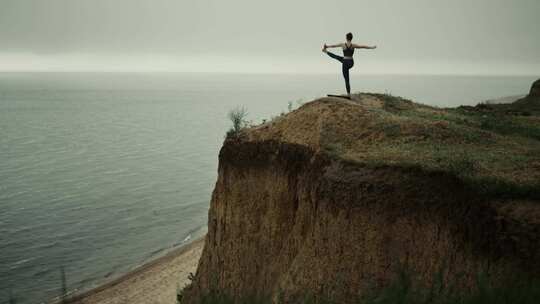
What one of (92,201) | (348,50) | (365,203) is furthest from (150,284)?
(365,203)

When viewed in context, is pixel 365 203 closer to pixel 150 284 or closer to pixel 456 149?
pixel 456 149

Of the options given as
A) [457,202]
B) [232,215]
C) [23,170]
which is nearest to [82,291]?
[232,215]

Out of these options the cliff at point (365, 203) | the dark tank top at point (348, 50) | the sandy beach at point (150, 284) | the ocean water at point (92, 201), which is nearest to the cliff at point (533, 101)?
the ocean water at point (92, 201)

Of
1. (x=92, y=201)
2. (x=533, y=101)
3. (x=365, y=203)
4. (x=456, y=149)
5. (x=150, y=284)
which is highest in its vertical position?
(x=533, y=101)

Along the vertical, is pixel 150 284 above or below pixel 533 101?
below

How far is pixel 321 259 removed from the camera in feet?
50.4

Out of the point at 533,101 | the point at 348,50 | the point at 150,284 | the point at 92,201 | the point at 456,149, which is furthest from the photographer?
the point at 92,201

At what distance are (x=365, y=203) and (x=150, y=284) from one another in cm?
2095

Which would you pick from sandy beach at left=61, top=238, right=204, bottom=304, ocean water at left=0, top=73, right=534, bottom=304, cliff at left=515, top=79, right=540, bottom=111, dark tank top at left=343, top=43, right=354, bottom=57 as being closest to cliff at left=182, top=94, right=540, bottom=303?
dark tank top at left=343, top=43, right=354, bottom=57

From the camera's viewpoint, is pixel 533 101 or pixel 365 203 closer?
pixel 365 203

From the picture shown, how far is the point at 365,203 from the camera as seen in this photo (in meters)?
14.6

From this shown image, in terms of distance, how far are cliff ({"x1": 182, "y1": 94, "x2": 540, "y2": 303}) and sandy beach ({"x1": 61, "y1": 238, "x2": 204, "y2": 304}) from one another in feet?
34.2

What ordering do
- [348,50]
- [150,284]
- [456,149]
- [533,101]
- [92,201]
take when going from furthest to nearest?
[92,201]
[533,101]
[150,284]
[348,50]
[456,149]

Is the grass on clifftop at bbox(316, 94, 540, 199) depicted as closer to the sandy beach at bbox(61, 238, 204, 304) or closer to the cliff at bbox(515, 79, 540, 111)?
the sandy beach at bbox(61, 238, 204, 304)
